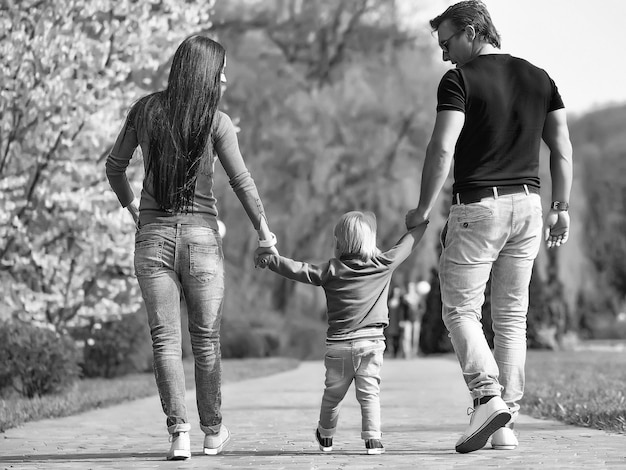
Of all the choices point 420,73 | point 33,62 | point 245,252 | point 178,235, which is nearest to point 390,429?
point 178,235

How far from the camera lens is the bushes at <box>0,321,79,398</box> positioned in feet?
37.4

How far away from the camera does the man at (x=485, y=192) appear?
5750mm

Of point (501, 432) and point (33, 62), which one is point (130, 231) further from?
point (501, 432)

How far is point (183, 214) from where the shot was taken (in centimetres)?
565

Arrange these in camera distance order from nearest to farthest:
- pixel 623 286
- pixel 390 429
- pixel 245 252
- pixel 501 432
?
pixel 501 432 < pixel 390 429 < pixel 245 252 < pixel 623 286

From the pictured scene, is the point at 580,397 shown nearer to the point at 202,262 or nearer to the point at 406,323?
the point at 202,262

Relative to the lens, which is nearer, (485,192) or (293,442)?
(485,192)

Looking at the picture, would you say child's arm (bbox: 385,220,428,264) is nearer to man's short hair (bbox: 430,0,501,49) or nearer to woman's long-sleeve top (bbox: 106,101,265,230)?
woman's long-sleeve top (bbox: 106,101,265,230)

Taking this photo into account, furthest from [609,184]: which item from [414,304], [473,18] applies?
[473,18]

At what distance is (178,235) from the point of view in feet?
18.4

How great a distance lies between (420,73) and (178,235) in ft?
83.8

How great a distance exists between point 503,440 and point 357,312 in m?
0.99

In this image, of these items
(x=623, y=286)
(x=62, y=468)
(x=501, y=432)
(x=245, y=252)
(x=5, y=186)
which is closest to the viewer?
(x=62, y=468)

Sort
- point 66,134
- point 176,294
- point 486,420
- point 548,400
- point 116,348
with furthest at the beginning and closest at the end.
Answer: point 116,348
point 66,134
point 548,400
point 176,294
point 486,420
